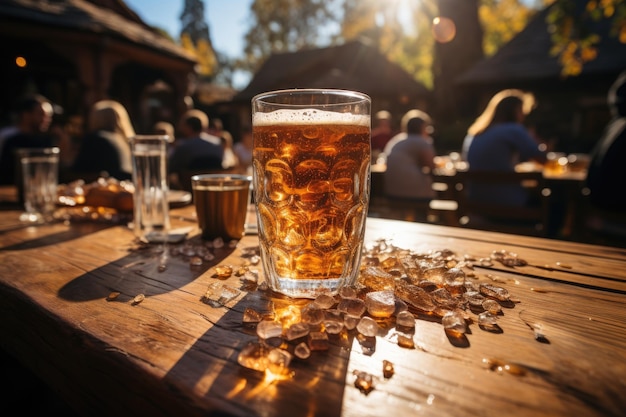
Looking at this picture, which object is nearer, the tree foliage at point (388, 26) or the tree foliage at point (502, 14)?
the tree foliage at point (388, 26)

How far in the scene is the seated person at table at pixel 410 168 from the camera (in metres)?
4.63

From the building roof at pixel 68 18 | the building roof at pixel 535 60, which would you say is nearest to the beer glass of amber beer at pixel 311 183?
the building roof at pixel 68 18

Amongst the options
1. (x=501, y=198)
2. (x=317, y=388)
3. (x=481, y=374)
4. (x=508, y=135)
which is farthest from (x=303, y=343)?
(x=508, y=135)

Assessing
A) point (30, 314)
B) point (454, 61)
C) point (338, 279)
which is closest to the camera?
point (30, 314)

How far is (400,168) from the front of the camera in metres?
4.64

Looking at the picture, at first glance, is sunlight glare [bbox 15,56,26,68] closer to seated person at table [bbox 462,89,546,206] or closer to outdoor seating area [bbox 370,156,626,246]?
outdoor seating area [bbox 370,156,626,246]

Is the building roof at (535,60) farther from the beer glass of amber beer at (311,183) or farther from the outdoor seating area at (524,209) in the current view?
the beer glass of amber beer at (311,183)

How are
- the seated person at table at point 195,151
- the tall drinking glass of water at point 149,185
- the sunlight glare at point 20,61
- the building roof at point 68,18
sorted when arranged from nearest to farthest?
the tall drinking glass of water at point 149,185 < the seated person at table at point 195,151 < the building roof at point 68,18 < the sunlight glare at point 20,61

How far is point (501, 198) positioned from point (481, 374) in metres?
3.79

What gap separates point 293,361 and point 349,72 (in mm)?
21175

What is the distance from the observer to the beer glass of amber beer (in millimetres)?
831

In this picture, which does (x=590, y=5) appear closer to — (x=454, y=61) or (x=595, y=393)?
(x=595, y=393)

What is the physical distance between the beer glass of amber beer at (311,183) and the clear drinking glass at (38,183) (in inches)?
51.8

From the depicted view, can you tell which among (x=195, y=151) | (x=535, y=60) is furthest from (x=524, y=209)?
(x=535, y=60)
